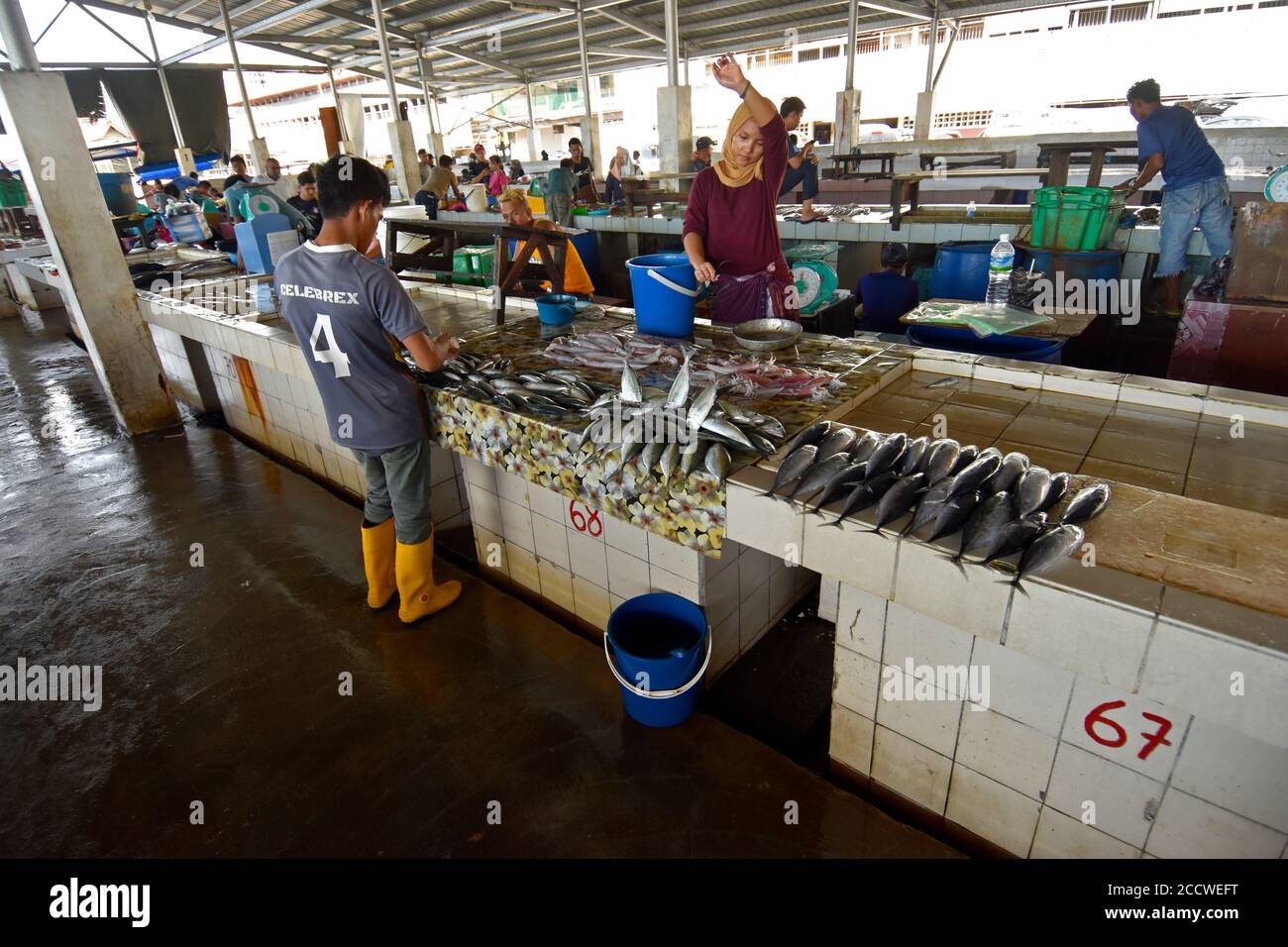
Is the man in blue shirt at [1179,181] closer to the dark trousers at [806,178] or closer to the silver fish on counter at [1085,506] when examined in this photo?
the dark trousers at [806,178]

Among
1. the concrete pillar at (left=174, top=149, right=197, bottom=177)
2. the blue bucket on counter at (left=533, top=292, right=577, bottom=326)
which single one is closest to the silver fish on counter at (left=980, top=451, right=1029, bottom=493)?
the blue bucket on counter at (left=533, top=292, right=577, bottom=326)

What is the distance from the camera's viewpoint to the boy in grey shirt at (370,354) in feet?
9.87

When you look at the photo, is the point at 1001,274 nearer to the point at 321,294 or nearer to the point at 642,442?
the point at 642,442

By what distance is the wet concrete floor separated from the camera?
2619 mm

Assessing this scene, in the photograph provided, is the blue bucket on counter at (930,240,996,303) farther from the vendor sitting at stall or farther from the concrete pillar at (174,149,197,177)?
the concrete pillar at (174,149,197,177)

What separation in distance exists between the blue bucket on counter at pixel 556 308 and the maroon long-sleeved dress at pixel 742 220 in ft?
3.03

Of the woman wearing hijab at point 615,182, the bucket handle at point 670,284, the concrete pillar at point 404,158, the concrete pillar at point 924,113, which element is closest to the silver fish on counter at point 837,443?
the bucket handle at point 670,284

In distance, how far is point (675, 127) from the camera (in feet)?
47.8

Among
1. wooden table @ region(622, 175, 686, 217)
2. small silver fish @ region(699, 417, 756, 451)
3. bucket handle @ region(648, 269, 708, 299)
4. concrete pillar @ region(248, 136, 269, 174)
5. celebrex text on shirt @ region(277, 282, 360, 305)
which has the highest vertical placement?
concrete pillar @ region(248, 136, 269, 174)

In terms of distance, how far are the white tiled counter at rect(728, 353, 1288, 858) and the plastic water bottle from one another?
66.1 inches

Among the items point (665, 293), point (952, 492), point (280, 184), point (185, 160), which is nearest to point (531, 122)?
point (185, 160)

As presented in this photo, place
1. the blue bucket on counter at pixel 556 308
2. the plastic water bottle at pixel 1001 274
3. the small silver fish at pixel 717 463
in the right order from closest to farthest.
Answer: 1. the small silver fish at pixel 717 463
2. the plastic water bottle at pixel 1001 274
3. the blue bucket on counter at pixel 556 308
